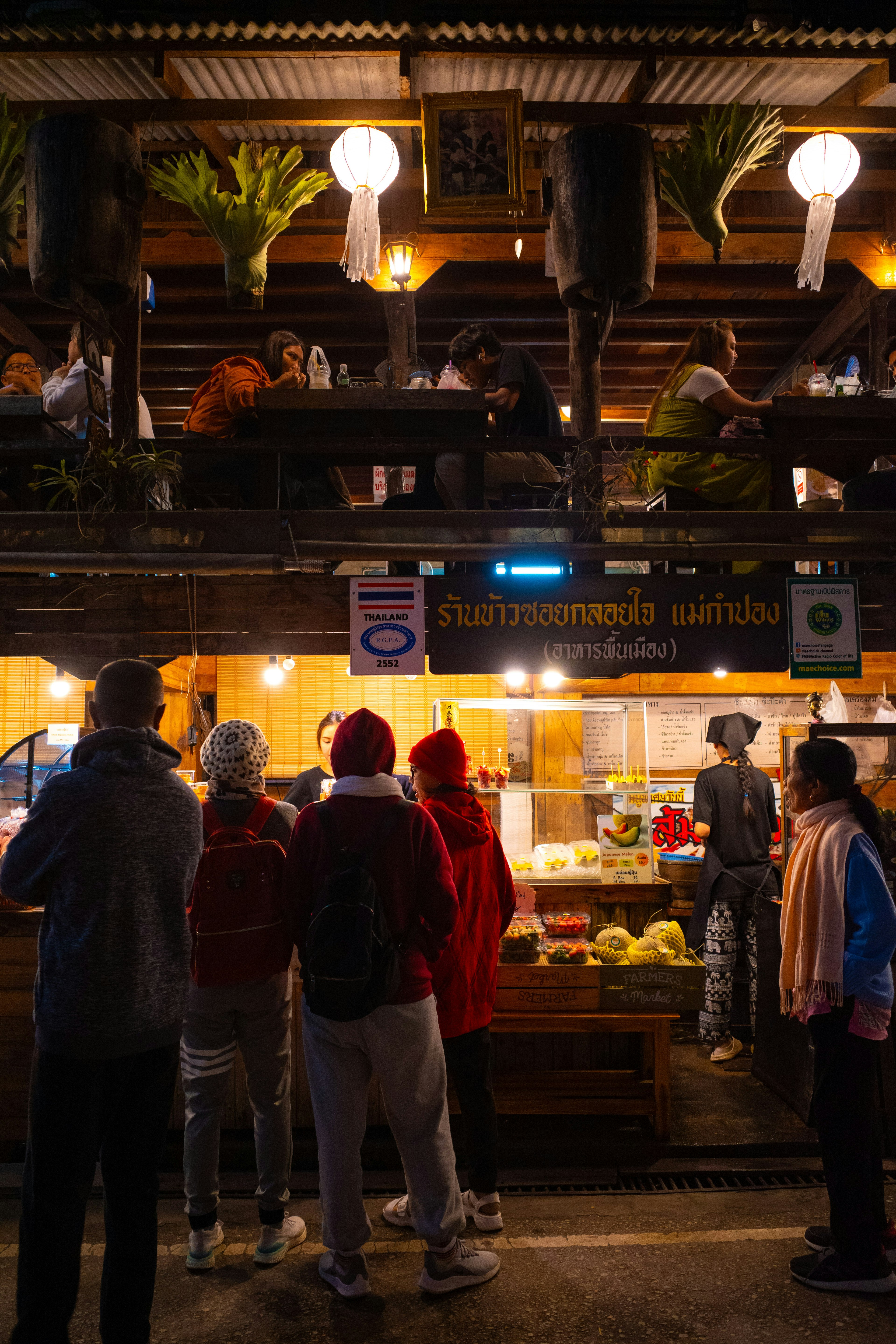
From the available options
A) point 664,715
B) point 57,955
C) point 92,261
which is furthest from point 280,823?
point 664,715

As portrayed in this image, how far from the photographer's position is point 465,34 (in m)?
5.40

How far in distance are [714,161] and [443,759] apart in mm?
3212

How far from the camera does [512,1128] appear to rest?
16.1 feet

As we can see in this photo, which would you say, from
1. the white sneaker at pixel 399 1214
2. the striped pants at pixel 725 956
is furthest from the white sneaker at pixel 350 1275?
the striped pants at pixel 725 956

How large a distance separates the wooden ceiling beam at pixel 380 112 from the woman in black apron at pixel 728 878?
421 cm

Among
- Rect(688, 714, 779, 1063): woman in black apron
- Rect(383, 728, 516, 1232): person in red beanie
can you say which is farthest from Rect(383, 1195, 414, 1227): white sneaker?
Rect(688, 714, 779, 1063): woman in black apron

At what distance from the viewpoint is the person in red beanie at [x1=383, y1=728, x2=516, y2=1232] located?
388 cm

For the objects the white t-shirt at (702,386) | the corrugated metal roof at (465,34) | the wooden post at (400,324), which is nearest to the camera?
the white t-shirt at (702,386)

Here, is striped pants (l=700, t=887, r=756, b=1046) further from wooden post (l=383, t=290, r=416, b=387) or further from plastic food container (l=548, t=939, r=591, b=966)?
wooden post (l=383, t=290, r=416, b=387)

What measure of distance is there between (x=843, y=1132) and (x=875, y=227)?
591cm

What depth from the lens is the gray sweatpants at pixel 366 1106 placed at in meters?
3.32

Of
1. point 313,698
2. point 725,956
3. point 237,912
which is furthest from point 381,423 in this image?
point 313,698

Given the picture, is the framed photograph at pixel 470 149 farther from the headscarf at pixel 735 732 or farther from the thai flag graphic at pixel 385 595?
the headscarf at pixel 735 732

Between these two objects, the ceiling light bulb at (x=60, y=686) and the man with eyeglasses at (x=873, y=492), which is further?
the ceiling light bulb at (x=60, y=686)
